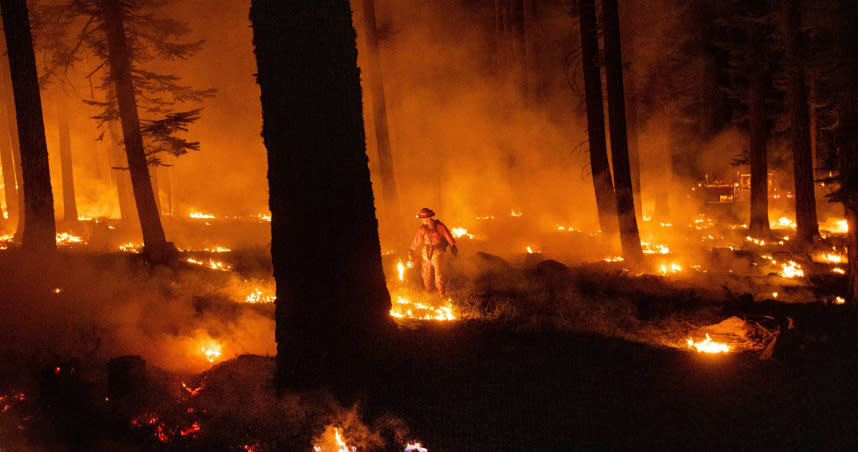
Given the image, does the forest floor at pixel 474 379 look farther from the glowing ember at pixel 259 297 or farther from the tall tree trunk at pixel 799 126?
the tall tree trunk at pixel 799 126

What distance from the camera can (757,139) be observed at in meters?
17.5

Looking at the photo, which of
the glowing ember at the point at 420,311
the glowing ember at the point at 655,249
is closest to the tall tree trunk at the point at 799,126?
the glowing ember at the point at 655,249

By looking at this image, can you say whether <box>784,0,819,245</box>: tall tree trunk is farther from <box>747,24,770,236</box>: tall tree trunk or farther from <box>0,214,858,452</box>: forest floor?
<box>0,214,858,452</box>: forest floor

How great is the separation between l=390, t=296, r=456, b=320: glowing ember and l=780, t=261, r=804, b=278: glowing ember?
7.54m

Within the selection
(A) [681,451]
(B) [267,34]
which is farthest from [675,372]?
(B) [267,34]

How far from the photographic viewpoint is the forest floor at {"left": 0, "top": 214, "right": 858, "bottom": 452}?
457cm

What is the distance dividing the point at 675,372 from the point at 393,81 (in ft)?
69.5

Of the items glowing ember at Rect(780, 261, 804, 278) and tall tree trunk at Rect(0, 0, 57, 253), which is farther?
glowing ember at Rect(780, 261, 804, 278)

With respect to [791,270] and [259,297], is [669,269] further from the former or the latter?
[259,297]

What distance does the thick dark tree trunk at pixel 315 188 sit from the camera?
17.1 ft

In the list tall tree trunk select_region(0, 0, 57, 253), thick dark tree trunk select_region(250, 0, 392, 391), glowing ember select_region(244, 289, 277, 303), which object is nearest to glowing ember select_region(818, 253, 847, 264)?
glowing ember select_region(244, 289, 277, 303)

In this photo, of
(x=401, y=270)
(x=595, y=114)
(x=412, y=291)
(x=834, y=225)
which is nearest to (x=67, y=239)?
(x=401, y=270)

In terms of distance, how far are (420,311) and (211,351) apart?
294 cm

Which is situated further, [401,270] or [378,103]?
[378,103]
